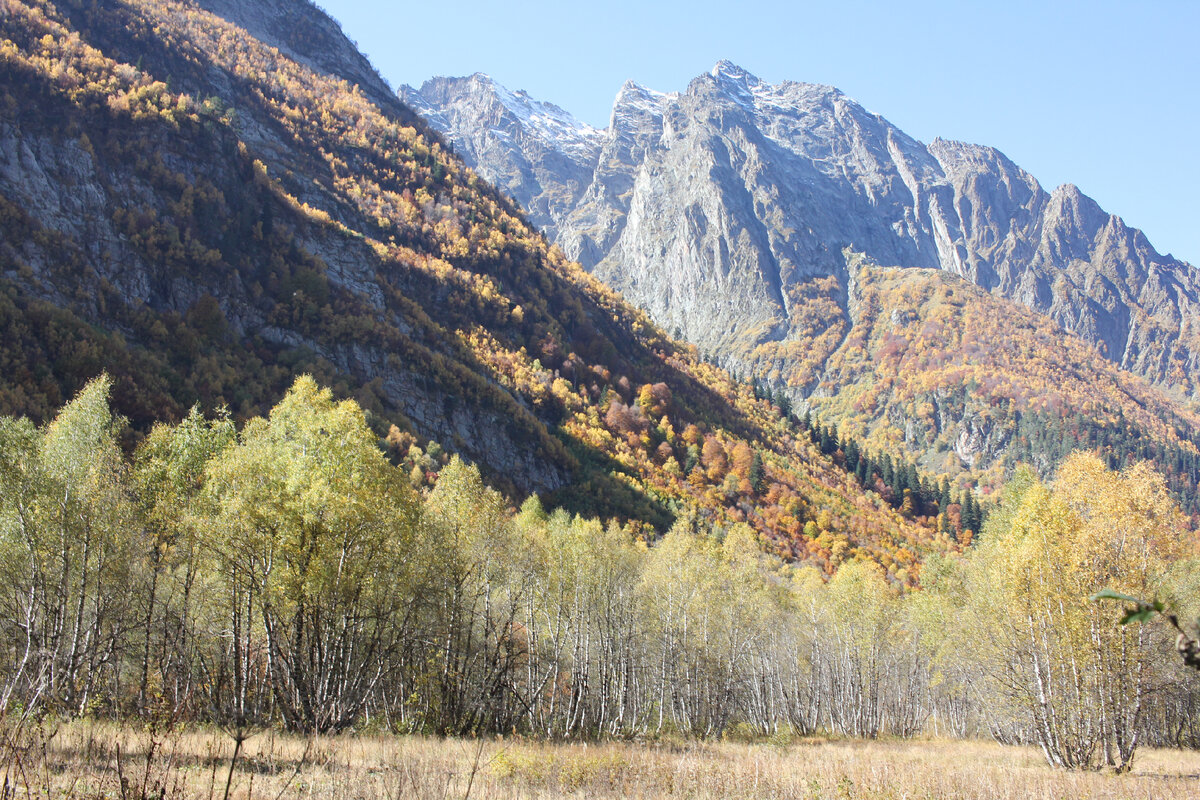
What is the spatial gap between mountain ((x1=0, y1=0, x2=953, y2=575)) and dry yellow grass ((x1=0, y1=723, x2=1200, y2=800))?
154 feet

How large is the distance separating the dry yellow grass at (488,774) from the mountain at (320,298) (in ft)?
154

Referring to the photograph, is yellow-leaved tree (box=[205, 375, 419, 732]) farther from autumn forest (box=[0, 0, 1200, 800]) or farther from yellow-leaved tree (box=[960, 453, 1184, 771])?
yellow-leaved tree (box=[960, 453, 1184, 771])

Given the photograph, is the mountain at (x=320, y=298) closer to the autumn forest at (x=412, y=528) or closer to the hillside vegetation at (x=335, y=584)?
the autumn forest at (x=412, y=528)

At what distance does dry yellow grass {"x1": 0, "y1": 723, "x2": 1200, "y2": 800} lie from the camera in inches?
437

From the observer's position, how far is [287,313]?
9419 cm

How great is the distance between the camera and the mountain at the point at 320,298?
73.7 metres

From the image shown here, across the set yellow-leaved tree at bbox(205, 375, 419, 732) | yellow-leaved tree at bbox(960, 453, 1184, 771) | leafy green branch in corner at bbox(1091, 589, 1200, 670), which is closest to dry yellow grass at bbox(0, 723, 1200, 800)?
yellow-leaved tree at bbox(960, 453, 1184, 771)

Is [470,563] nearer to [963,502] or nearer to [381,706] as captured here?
[381,706]

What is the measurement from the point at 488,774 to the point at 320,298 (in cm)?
9585

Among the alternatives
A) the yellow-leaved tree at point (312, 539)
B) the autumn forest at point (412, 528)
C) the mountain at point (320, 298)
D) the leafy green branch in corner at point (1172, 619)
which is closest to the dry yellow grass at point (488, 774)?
the autumn forest at point (412, 528)

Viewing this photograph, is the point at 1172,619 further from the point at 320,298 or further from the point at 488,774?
the point at 320,298

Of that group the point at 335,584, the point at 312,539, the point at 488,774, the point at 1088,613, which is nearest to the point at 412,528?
the point at 335,584

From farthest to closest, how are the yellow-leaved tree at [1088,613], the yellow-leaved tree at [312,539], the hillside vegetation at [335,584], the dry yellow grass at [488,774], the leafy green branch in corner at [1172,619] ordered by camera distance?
the yellow-leaved tree at [1088,613]
the hillside vegetation at [335,584]
the yellow-leaved tree at [312,539]
the dry yellow grass at [488,774]
the leafy green branch in corner at [1172,619]

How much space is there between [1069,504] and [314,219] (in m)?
114
